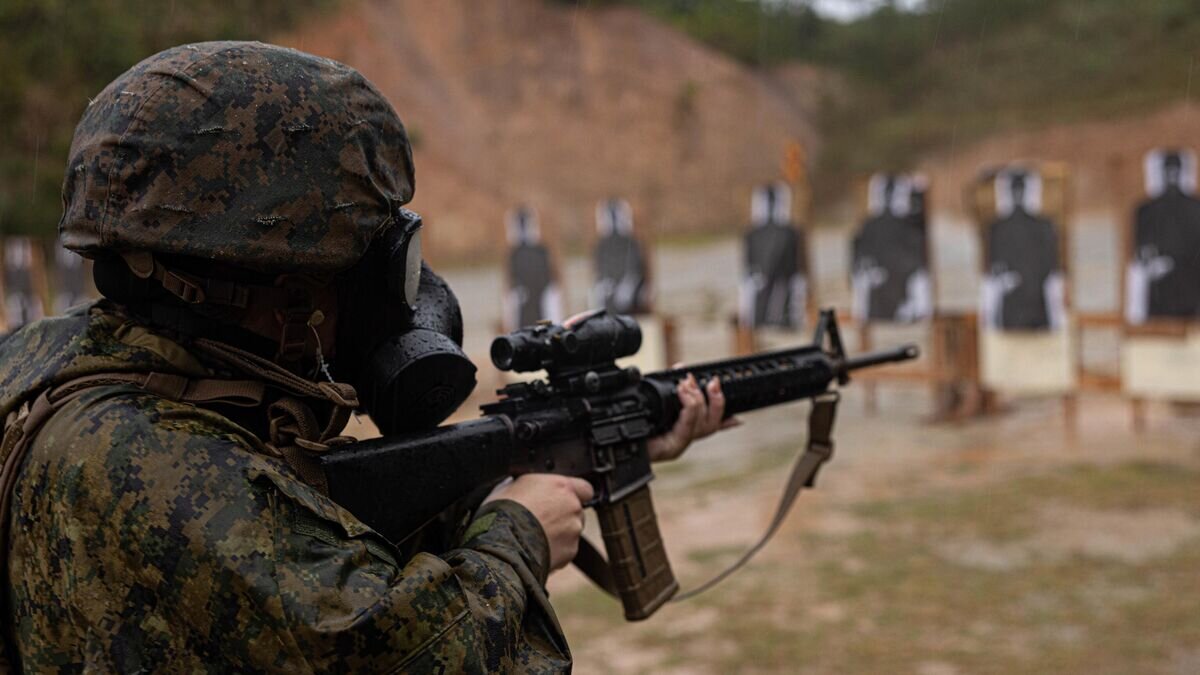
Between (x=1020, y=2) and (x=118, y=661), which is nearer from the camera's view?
(x=118, y=661)

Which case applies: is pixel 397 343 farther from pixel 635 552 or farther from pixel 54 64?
pixel 54 64

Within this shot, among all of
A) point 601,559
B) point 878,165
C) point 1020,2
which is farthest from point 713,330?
point 1020,2

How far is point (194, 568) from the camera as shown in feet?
4.17

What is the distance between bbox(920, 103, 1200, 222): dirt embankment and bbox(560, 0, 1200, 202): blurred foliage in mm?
696

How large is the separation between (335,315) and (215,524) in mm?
461

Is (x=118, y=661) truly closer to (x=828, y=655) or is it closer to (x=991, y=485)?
(x=828, y=655)

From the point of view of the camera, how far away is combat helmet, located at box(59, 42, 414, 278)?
1402mm

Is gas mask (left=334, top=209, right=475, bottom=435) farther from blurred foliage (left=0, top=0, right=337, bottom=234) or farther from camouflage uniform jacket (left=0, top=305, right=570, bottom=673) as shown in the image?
blurred foliage (left=0, top=0, right=337, bottom=234)

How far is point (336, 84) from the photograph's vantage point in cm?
150

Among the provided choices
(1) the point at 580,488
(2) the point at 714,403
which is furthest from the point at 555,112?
(1) the point at 580,488

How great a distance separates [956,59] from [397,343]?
38.9 metres

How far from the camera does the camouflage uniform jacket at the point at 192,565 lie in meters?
1.28

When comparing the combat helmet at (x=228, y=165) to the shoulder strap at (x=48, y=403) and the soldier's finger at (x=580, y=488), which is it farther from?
the soldier's finger at (x=580, y=488)

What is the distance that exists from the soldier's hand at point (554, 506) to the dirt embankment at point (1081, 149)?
26042 millimetres
